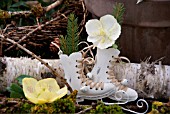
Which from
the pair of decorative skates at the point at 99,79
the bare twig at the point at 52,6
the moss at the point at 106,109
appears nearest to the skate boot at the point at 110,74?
the pair of decorative skates at the point at 99,79

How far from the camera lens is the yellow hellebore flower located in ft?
3.90

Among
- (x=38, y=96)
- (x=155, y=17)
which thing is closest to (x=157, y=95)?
(x=155, y=17)

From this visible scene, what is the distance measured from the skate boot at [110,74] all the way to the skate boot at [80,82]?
0.01 metres

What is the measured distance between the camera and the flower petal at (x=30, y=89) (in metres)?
1.19

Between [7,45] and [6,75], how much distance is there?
0.21 m

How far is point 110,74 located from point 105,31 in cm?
13

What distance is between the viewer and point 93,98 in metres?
1.33

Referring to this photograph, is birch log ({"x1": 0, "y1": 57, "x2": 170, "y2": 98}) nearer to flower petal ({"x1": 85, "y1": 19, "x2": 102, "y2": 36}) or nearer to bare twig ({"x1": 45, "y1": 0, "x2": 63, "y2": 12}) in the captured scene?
flower petal ({"x1": 85, "y1": 19, "x2": 102, "y2": 36})

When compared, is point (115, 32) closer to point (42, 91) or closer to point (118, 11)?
point (118, 11)

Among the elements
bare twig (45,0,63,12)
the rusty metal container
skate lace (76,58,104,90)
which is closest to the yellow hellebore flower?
skate lace (76,58,104,90)

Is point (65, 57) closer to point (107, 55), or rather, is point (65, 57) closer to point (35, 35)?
point (107, 55)

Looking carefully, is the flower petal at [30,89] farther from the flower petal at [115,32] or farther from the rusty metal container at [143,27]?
the rusty metal container at [143,27]

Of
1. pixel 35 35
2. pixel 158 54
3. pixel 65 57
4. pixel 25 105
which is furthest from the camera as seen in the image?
pixel 35 35

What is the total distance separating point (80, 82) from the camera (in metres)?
1.32
